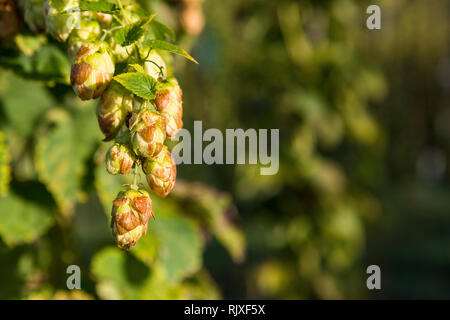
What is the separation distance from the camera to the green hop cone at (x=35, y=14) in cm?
56

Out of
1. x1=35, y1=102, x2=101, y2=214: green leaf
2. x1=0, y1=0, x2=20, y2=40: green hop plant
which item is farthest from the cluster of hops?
x1=35, y1=102, x2=101, y2=214: green leaf

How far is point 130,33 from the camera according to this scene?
1.56 ft

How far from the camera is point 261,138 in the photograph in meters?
2.00

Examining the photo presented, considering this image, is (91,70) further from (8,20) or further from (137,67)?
(8,20)

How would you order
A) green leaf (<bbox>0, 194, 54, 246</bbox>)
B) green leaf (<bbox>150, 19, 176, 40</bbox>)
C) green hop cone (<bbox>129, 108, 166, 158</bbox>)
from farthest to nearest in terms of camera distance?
green leaf (<bbox>0, 194, 54, 246</bbox>) < green leaf (<bbox>150, 19, 176, 40</bbox>) < green hop cone (<bbox>129, 108, 166, 158</bbox>)

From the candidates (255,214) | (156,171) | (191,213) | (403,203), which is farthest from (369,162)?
(403,203)

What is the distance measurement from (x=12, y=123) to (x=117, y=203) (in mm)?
487

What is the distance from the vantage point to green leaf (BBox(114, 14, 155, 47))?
47 centimetres

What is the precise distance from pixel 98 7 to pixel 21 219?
415 mm

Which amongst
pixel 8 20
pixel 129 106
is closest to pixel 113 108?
pixel 129 106

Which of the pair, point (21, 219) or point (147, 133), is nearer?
point (147, 133)

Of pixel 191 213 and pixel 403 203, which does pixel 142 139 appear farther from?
pixel 403 203

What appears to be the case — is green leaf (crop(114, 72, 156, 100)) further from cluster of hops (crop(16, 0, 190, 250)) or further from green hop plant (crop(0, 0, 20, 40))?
green hop plant (crop(0, 0, 20, 40))
